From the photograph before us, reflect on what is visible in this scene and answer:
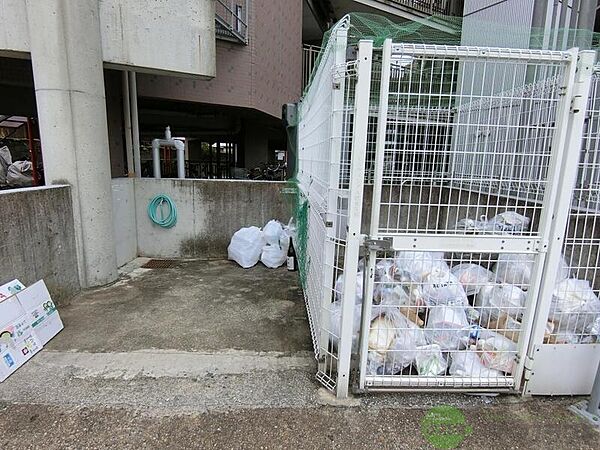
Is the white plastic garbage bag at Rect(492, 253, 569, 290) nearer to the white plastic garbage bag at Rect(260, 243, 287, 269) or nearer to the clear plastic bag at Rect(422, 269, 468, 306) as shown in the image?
the clear plastic bag at Rect(422, 269, 468, 306)

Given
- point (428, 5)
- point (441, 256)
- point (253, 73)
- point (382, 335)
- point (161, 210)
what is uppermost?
point (428, 5)

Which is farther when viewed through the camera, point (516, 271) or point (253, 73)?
point (253, 73)

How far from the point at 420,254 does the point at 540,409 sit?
1.06 m

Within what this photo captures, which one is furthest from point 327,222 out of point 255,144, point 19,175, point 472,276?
point 255,144

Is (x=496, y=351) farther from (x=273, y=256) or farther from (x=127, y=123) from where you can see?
(x=127, y=123)

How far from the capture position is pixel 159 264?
15.2 ft

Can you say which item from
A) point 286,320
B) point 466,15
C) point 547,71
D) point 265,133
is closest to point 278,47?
point 265,133

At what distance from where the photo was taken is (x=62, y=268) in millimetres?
3338

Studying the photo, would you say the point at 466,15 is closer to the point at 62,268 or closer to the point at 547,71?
the point at 547,71

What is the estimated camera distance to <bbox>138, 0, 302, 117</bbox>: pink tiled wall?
18.1ft

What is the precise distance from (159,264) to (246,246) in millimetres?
1193

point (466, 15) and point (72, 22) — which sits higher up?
point (466, 15)

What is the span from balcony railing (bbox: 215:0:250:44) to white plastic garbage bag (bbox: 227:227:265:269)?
3.18 m

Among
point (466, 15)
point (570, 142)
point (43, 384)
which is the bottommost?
point (43, 384)
